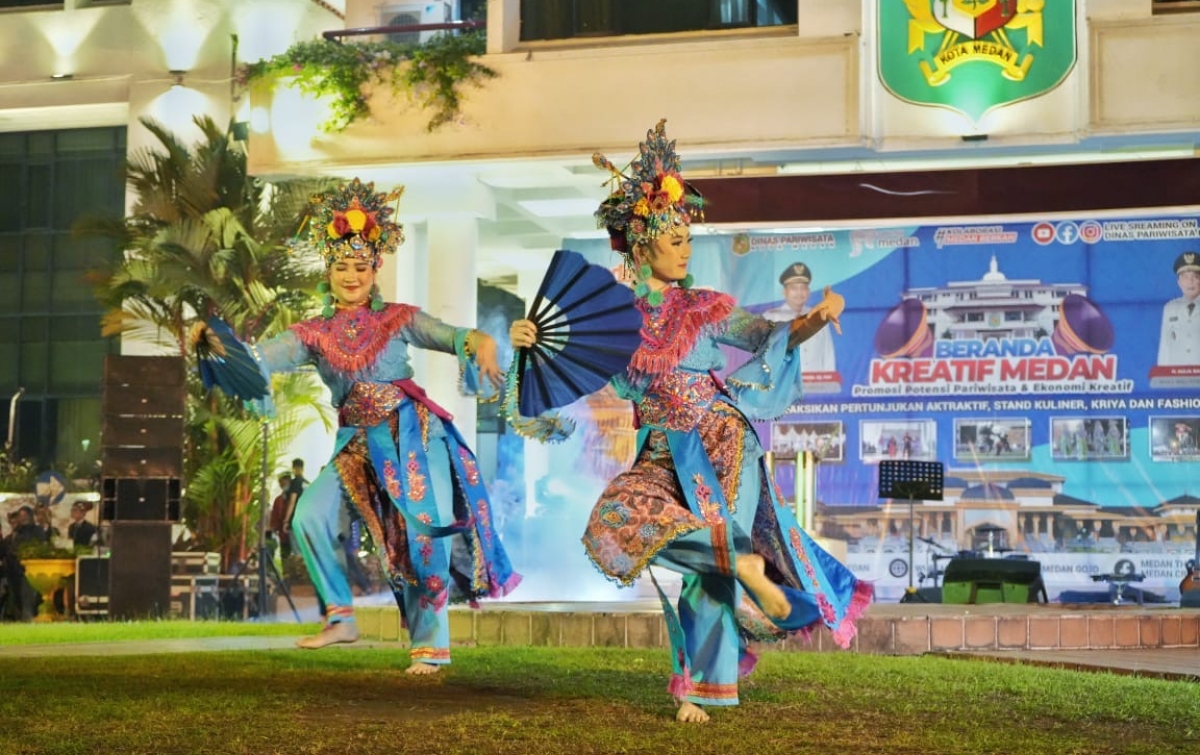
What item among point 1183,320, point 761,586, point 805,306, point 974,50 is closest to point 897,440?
point 805,306

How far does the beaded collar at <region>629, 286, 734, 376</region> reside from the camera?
5289 millimetres

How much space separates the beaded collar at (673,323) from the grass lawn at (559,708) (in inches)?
42.2

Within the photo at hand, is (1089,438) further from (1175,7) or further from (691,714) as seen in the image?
(691,714)

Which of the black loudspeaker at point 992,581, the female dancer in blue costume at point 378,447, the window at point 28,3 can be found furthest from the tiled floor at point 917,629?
the window at point 28,3

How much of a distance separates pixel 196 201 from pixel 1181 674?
423 inches

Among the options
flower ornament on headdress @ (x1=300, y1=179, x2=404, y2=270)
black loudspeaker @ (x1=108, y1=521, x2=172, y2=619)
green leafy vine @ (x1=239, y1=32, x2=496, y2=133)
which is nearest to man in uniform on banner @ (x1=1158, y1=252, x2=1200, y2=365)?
green leafy vine @ (x1=239, y1=32, x2=496, y2=133)

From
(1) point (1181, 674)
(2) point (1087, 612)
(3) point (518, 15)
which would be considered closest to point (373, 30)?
(3) point (518, 15)

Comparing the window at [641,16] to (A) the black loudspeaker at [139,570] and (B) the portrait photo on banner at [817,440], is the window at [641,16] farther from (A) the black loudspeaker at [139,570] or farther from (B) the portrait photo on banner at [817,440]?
(A) the black loudspeaker at [139,570]

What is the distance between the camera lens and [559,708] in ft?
17.2

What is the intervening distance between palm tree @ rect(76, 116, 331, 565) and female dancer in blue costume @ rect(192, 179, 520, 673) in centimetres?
826

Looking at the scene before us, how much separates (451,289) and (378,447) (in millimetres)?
8478

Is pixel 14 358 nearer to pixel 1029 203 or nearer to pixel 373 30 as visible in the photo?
pixel 373 30

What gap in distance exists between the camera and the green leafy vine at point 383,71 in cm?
1407

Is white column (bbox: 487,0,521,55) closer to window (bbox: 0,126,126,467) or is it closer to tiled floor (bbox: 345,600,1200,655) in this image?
tiled floor (bbox: 345,600,1200,655)
